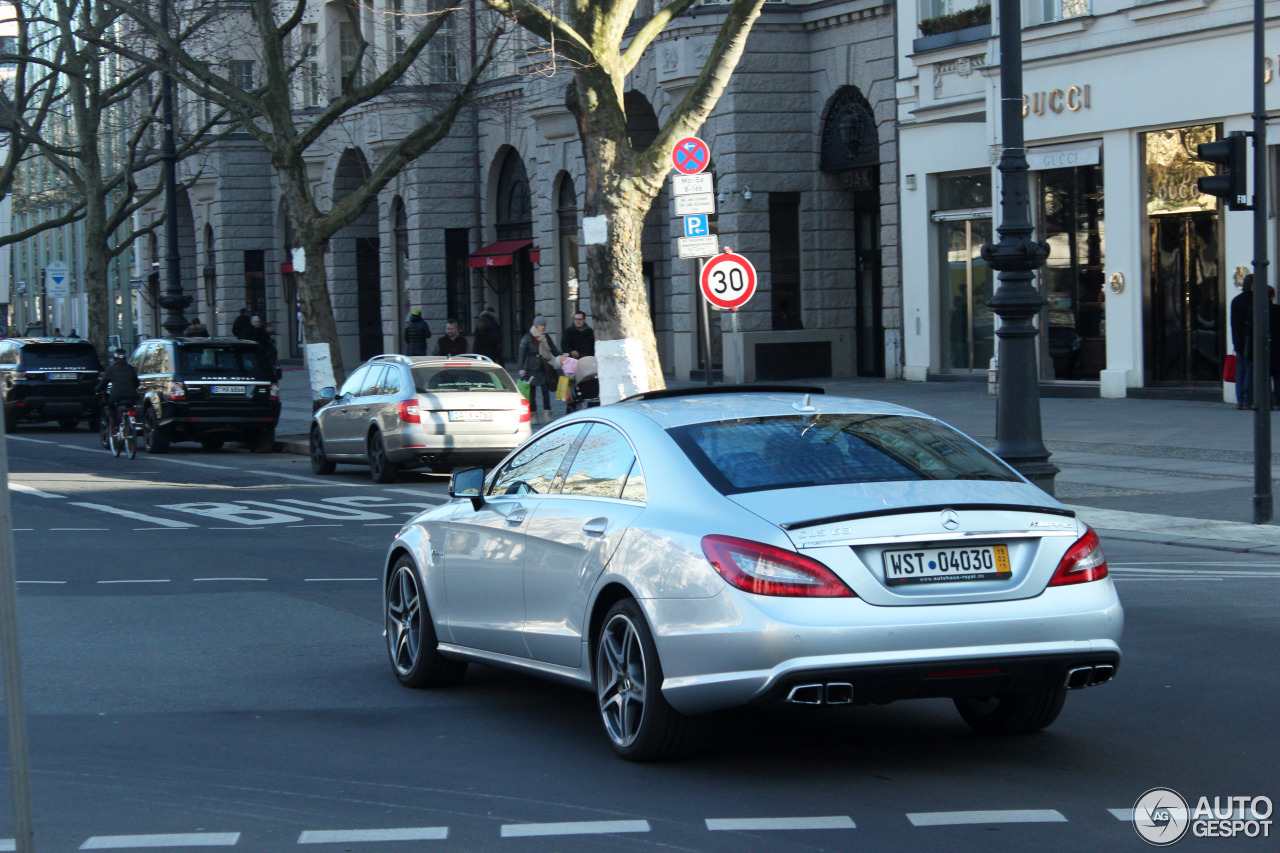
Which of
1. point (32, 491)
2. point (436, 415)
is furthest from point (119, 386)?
point (436, 415)

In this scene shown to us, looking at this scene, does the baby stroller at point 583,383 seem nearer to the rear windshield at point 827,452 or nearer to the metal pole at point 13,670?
the rear windshield at point 827,452

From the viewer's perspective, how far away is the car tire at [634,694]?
606 centimetres

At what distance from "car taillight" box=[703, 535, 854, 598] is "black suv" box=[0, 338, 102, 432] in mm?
27018

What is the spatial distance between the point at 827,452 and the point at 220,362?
65.7ft

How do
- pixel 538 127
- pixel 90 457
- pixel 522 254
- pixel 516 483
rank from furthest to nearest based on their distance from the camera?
1. pixel 522 254
2. pixel 538 127
3. pixel 90 457
4. pixel 516 483

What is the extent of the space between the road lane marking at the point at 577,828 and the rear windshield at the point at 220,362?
806 inches

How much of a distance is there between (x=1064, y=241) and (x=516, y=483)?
2011 centimetres

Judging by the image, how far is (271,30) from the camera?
26609 mm

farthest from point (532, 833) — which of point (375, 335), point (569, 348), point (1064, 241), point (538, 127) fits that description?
point (375, 335)

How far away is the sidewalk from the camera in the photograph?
1339 cm

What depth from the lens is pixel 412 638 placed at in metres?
8.06

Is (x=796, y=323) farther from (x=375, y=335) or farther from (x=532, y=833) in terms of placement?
(x=532, y=833)

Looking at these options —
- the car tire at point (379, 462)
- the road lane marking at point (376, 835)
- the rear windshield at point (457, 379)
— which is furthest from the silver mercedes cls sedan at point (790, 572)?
the car tire at point (379, 462)

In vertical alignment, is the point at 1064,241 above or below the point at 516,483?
above
